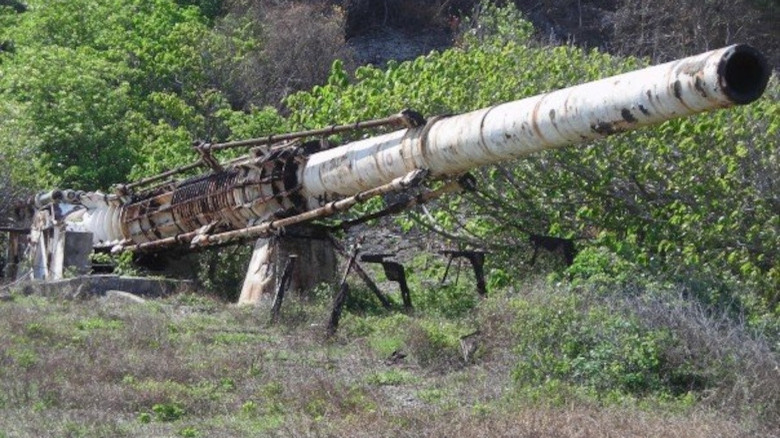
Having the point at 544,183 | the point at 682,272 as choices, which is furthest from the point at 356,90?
the point at 682,272

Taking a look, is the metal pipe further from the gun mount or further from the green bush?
the green bush

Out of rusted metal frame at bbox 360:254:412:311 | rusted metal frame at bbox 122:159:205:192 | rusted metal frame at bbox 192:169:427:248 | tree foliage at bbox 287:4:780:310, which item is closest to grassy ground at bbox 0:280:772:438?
rusted metal frame at bbox 360:254:412:311

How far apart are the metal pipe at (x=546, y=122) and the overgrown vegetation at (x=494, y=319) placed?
4.24 ft

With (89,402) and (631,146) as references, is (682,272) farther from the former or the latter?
(89,402)

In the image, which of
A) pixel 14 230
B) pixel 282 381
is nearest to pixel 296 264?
pixel 282 381

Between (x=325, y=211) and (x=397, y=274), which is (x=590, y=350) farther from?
(x=325, y=211)

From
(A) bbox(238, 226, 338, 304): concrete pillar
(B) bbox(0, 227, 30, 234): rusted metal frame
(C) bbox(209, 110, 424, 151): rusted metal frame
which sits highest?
(C) bbox(209, 110, 424, 151): rusted metal frame

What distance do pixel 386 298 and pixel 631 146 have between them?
2.97 m

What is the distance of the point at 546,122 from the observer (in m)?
11.7

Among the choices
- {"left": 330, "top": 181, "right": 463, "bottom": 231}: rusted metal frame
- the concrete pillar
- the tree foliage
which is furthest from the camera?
the concrete pillar

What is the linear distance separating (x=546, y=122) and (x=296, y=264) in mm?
4822

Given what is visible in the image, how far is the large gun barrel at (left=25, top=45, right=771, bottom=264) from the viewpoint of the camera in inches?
398

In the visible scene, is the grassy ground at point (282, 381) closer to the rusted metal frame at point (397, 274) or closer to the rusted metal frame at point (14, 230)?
the rusted metal frame at point (397, 274)

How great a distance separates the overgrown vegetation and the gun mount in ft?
3.04
